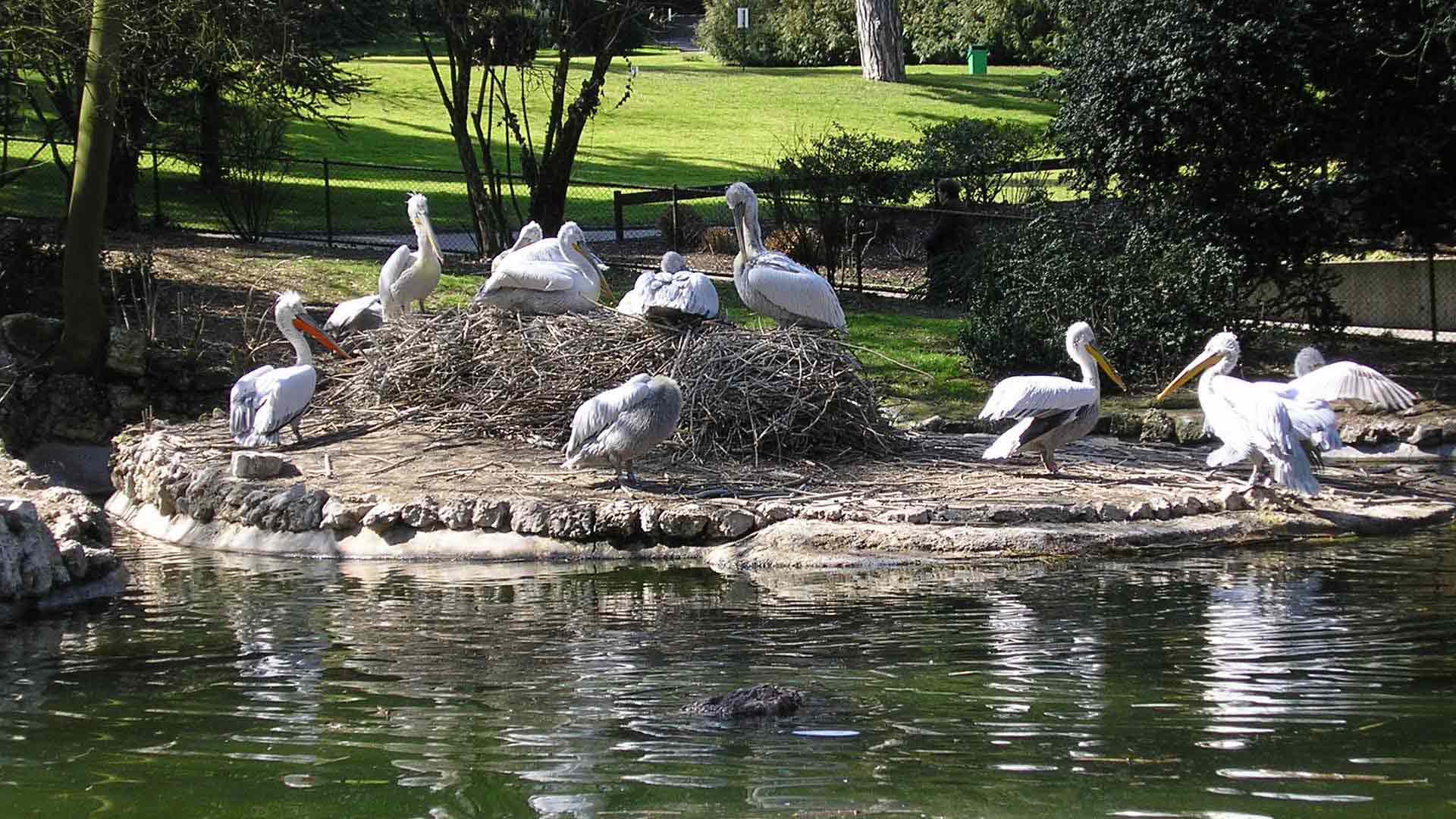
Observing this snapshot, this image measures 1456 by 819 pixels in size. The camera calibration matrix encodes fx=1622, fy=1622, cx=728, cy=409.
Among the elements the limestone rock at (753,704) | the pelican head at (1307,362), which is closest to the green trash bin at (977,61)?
the pelican head at (1307,362)

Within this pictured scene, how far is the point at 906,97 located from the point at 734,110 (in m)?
5.53

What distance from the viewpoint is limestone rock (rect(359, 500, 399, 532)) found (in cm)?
1008

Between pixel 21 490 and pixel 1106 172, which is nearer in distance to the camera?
pixel 21 490

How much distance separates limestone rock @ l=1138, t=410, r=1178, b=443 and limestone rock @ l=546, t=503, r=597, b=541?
5758 mm

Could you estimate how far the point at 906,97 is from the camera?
157 ft

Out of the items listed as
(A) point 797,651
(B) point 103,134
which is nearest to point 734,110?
(B) point 103,134

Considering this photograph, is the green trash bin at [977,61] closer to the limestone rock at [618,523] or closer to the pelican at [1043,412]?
the pelican at [1043,412]

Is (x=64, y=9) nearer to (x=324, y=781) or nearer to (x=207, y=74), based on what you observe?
(x=207, y=74)

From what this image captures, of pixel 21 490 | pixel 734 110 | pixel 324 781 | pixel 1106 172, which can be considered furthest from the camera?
pixel 734 110

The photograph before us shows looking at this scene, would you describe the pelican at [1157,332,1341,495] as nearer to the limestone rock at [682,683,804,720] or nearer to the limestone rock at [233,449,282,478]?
the limestone rock at [682,683,804,720]

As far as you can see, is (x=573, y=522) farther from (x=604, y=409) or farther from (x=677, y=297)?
(x=677, y=297)

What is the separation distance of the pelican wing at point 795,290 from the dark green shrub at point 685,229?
11.8m

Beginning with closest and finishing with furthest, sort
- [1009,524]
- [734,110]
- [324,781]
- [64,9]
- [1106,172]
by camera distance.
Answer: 1. [324,781]
2. [1009,524]
3. [64,9]
4. [1106,172]
5. [734,110]

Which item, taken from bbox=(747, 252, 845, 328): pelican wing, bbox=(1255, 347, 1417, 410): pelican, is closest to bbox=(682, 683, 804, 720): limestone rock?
bbox=(1255, 347, 1417, 410): pelican
